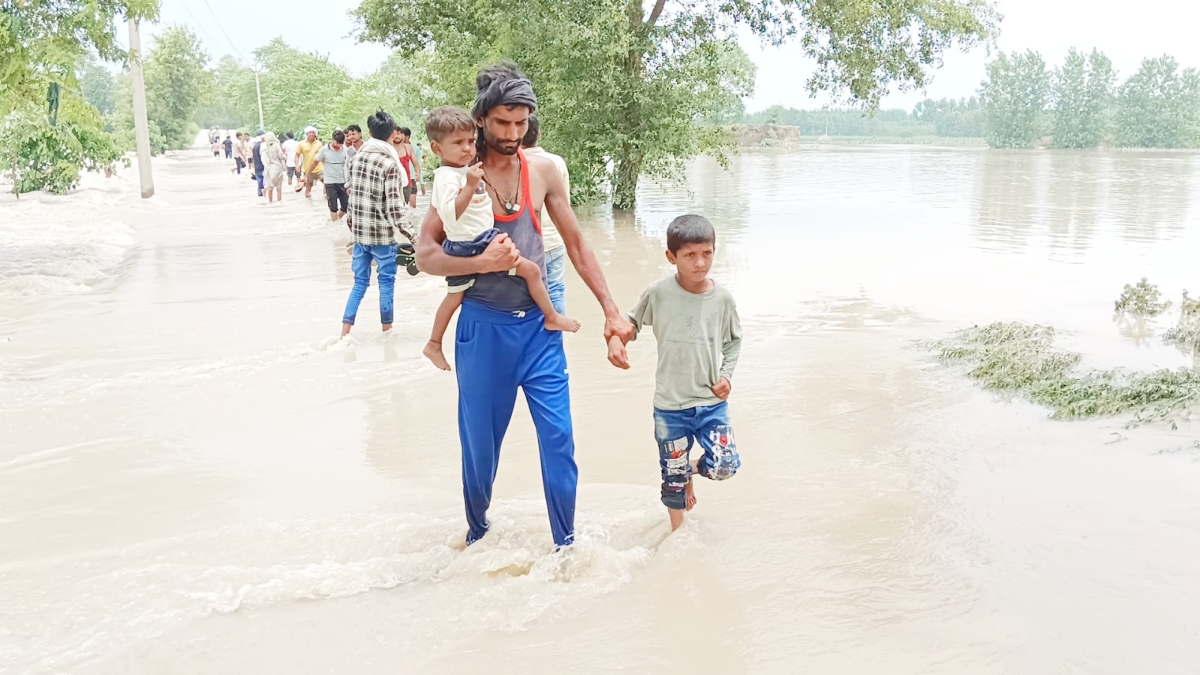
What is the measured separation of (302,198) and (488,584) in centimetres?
2107

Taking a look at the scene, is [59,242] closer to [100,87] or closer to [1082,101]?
[1082,101]

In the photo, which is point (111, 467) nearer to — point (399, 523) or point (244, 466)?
A: point (244, 466)

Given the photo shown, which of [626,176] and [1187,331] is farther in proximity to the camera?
[626,176]

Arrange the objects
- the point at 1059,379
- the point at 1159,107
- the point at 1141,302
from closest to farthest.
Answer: the point at 1059,379, the point at 1141,302, the point at 1159,107

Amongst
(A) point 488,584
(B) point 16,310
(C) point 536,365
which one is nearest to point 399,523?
(A) point 488,584

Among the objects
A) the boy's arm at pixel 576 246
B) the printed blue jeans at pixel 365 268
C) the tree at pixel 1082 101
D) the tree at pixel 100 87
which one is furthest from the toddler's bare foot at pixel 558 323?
the tree at pixel 100 87

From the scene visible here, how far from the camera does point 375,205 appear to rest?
7820mm

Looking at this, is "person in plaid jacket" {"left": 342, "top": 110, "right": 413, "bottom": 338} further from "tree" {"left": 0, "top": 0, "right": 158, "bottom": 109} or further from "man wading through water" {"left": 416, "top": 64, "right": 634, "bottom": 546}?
"tree" {"left": 0, "top": 0, "right": 158, "bottom": 109}

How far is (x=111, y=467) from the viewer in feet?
17.5

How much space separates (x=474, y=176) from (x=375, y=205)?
456cm

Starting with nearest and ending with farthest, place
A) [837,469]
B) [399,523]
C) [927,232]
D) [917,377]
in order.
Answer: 1. [399,523]
2. [837,469]
3. [917,377]
4. [927,232]

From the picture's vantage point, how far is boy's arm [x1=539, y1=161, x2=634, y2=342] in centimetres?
380

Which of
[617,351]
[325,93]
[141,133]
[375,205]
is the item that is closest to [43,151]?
[141,133]

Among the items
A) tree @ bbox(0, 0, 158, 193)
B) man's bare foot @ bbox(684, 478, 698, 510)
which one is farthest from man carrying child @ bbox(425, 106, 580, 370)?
tree @ bbox(0, 0, 158, 193)
